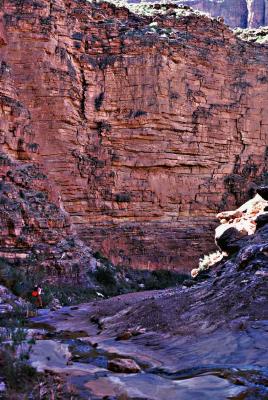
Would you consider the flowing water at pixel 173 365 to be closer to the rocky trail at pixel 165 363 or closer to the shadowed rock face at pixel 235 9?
the rocky trail at pixel 165 363

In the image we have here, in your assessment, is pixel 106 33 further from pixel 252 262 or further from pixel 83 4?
pixel 252 262

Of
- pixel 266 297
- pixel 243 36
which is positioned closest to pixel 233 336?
pixel 266 297

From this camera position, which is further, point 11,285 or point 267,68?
point 267,68

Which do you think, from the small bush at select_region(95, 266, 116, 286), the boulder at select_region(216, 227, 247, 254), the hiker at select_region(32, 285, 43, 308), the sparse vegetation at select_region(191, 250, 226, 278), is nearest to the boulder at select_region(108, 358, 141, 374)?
the boulder at select_region(216, 227, 247, 254)

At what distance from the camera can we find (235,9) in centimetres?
9275

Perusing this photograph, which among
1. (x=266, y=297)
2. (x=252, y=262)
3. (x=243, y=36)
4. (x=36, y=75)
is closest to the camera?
(x=266, y=297)

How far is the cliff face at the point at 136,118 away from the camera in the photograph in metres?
29.8

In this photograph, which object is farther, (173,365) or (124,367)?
(173,365)

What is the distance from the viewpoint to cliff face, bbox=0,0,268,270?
29750 mm

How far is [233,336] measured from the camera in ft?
28.6

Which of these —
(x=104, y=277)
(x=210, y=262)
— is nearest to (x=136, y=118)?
(x=104, y=277)

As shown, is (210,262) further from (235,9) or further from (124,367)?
(235,9)

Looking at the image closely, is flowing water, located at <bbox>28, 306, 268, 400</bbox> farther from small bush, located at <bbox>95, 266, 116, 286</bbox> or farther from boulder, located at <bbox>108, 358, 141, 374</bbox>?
small bush, located at <bbox>95, 266, 116, 286</bbox>

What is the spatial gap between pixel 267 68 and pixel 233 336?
35352 millimetres
